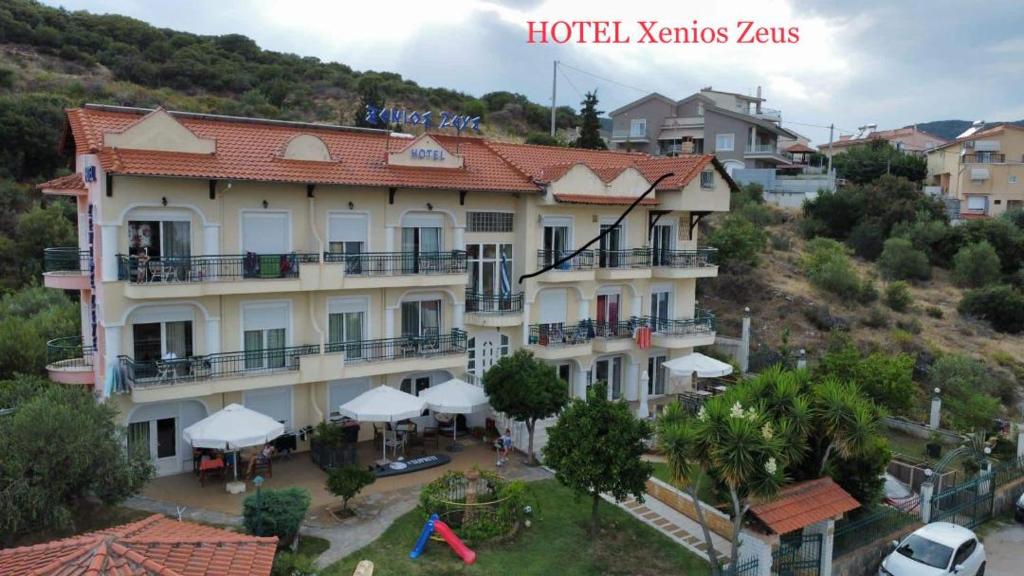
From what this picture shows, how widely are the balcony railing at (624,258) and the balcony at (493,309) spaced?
3.96m

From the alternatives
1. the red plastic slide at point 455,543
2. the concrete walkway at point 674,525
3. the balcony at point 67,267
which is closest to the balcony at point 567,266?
the concrete walkway at point 674,525

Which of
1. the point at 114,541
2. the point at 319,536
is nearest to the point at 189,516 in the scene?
the point at 319,536

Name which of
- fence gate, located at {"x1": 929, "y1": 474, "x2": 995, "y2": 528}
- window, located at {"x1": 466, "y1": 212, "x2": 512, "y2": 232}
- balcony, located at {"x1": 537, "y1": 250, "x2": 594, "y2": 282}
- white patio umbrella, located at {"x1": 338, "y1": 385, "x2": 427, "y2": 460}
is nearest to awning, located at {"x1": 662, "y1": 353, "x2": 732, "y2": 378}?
balcony, located at {"x1": 537, "y1": 250, "x2": 594, "y2": 282}

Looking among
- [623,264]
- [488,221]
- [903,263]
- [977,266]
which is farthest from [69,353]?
[977,266]

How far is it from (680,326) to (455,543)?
1633 centimetres

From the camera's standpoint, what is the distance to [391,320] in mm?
24938

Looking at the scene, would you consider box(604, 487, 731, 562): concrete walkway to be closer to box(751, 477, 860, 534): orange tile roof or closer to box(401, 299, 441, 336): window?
box(751, 477, 860, 534): orange tile roof

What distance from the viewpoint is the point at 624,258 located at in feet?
96.6

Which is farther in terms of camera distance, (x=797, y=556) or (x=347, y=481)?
(x=347, y=481)

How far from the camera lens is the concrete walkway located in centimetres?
1886

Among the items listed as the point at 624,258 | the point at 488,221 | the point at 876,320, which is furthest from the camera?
the point at 876,320

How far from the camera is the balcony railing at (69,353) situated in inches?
867

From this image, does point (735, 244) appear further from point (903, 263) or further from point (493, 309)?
point (493, 309)

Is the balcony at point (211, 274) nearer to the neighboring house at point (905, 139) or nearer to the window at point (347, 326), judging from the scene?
the window at point (347, 326)
